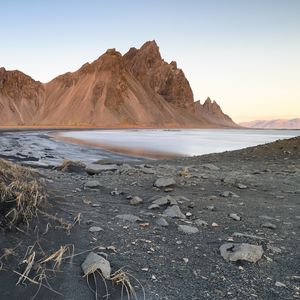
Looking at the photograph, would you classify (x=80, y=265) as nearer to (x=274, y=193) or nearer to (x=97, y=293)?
(x=97, y=293)

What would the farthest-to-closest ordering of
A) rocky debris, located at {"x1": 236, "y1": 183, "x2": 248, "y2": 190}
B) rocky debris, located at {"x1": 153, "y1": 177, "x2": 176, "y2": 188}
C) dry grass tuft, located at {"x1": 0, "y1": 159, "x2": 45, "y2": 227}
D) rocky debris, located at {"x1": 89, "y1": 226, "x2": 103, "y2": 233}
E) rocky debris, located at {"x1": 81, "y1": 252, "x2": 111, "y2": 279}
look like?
rocky debris, located at {"x1": 236, "y1": 183, "x2": 248, "y2": 190} < rocky debris, located at {"x1": 153, "y1": 177, "x2": 176, "y2": 188} < rocky debris, located at {"x1": 89, "y1": 226, "x2": 103, "y2": 233} < dry grass tuft, located at {"x1": 0, "y1": 159, "x2": 45, "y2": 227} < rocky debris, located at {"x1": 81, "y1": 252, "x2": 111, "y2": 279}

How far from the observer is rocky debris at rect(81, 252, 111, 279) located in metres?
4.20

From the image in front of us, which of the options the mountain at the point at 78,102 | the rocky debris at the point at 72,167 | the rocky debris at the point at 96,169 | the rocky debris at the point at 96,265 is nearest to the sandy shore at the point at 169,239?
the rocky debris at the point at 96,265

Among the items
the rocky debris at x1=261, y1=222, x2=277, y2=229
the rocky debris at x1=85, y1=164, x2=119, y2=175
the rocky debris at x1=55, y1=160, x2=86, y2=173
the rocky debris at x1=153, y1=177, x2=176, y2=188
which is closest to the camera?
the rocky debris at x1=261, y1=222, x2=277, y2=229

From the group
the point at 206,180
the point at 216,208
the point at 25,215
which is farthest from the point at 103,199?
the point at 206,180

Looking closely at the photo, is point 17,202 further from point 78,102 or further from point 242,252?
point 78,102

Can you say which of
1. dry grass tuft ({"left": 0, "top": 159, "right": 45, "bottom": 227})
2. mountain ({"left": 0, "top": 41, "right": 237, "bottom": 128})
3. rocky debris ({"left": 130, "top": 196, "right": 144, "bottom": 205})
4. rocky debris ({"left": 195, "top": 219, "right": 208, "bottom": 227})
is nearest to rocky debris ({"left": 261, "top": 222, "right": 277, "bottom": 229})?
rocky debris ({"left": 195, "top": 219, "right": 208, "bottom": 227})

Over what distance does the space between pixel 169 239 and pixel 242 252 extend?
3.45ft

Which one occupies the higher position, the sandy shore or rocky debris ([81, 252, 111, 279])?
rocky debris ([81, 252, 111, 279])

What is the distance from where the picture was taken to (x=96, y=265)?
427 centimetres

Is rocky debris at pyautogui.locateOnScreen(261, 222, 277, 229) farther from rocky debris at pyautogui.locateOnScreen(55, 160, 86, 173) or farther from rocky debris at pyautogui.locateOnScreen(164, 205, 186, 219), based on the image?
rocky debris at pyautogui.locateOnScreen(55, 160, 86, 173)

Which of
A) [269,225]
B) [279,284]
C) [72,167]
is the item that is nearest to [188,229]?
[269,225]

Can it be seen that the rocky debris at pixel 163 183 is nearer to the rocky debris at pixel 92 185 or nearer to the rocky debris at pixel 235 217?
the rocky debris at pixel 92 185

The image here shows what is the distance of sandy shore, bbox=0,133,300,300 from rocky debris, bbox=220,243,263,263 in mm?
73
